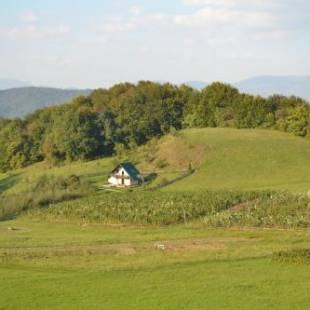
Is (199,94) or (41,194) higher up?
(199,94)

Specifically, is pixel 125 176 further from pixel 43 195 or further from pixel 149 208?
pixel 149 208

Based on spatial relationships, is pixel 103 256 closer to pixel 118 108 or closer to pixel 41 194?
pixel 41 194

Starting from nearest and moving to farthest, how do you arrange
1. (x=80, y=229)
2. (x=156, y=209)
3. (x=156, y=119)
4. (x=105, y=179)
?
(x=80, y=229), (x=156, y=209), (x=105, y=179), (x=156, y=119)

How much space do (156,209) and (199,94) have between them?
176ft

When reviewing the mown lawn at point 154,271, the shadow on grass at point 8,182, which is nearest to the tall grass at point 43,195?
Result: the shadow on grass at point 8,182

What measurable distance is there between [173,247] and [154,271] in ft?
20.6

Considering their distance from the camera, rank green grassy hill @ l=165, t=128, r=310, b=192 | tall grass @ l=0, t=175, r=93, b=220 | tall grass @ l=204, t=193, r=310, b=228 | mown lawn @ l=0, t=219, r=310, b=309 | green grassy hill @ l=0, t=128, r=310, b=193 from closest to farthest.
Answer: mown lawn @ l=0, t=219, r=310, b=309 → tall grass @ l=204, t=193, r=310, b=228 → tall grass @ l=0, t=175, r=93, b=220 → green grassy hill @ l=165, t=128, r=310, b=192 → green grassy hill @ l=0, t=128, r=310, b=193

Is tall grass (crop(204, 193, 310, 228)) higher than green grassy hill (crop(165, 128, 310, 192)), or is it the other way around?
green grassy hill (crop(165, 128, 310, 192))

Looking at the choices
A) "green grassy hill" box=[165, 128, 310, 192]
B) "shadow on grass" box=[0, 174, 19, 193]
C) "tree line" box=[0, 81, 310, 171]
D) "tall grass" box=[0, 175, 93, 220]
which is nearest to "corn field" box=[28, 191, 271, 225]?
"tall grass" box=[0, 175, 93, 220]

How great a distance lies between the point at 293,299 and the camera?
2022 centimetres

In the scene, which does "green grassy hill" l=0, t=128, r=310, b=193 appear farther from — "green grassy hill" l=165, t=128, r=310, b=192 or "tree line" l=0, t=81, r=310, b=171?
"tree line" l=0, t=81, r=310, b=171

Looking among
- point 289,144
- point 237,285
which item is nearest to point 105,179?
point 289,144

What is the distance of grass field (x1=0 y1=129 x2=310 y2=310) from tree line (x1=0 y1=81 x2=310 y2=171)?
20964 mm

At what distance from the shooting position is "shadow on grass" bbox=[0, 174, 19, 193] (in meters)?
77.3
